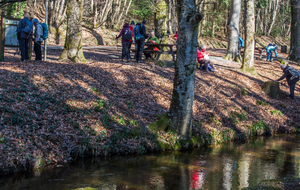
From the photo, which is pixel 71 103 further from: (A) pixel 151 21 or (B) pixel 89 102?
(A) pixel 151 21

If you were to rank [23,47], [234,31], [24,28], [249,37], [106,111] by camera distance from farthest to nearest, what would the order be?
1. [234,31]
2. [249,37]
3. [23,47]
4. [24,28]
5. [106,111]

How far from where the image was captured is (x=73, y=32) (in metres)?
13.4

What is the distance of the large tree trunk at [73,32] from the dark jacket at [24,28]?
1752mm

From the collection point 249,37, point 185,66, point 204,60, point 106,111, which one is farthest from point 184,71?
point 249,37

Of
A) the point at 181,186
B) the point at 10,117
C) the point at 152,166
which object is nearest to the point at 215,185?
the point at 181,186

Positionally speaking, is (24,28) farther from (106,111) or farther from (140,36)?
(106,111)

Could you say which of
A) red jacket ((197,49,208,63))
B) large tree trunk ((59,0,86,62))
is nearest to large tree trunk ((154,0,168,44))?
red jacket ((197,49,208,63))

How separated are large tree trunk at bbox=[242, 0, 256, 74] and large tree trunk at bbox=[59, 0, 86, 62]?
30.3 ft

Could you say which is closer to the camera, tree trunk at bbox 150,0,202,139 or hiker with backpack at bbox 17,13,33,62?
tree trunk at bbox 150,0,202,139

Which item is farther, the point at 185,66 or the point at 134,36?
the point at 134,36

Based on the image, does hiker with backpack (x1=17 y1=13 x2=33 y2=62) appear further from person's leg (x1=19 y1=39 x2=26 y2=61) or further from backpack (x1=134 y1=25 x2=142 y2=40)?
backpack (x1=134 y1=25 x2=142 y2=40)

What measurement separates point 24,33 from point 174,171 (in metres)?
8.85

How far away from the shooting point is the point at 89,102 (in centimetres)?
939

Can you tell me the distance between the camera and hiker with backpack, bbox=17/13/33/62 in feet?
39.4
